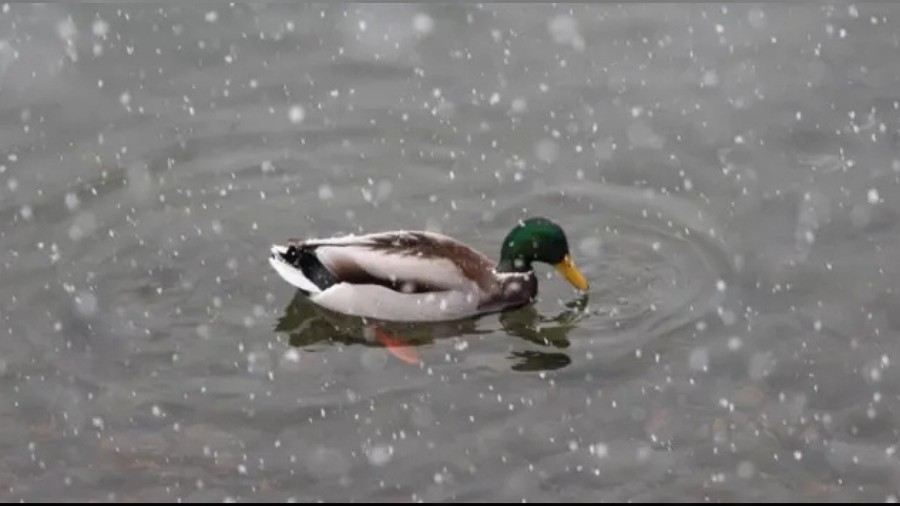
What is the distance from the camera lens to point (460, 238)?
39.0 ft

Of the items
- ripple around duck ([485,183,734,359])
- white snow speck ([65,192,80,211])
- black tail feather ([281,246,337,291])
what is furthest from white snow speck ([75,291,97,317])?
ripple around duck ([485,183,734,359])

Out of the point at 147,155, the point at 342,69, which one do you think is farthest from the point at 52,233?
the point at 342,69

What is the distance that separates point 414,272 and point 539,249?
34.1 inches

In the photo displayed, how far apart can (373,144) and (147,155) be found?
5.66 ft

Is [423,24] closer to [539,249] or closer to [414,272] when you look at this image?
[539,249]

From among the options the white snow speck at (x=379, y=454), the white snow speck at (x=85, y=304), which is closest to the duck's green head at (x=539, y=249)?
the white snow speck at (x=379, y=454)

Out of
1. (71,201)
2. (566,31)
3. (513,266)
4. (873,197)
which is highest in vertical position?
(566,31)

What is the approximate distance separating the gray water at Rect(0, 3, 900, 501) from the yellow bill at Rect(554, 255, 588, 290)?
173 millimetres

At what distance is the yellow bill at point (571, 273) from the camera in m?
11.1

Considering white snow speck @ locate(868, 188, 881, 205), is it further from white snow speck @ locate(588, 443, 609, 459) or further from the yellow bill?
white snow speck @ locate(588, 443, 609, 459)

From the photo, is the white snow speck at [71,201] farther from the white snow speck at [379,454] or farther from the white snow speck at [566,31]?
the white snow speck at [566,31]

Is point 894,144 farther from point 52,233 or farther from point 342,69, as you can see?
point 52,233

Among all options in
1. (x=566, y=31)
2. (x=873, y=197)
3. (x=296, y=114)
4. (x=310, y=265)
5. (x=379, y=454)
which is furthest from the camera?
(x=566, y=31)

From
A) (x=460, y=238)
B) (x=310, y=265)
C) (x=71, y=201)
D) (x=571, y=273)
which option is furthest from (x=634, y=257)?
(x=71, y=201)
